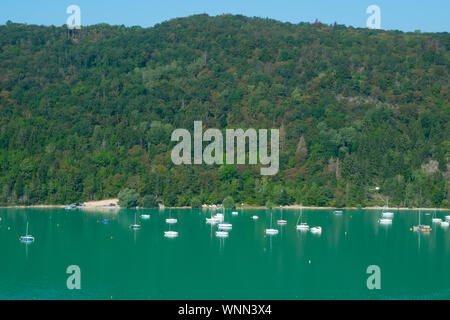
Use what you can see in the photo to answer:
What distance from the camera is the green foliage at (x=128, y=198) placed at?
5084 inches

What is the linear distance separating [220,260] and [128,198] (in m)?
60.4

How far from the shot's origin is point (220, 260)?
71.9 m

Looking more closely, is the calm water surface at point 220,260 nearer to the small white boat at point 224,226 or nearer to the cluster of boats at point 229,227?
the cluster of boats at point 229,227

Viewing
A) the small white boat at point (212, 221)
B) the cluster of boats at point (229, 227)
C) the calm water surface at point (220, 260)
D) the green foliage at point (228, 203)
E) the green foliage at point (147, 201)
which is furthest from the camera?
the green foliage at point (147, 201)

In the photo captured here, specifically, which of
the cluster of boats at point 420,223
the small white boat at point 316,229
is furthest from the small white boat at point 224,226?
the cluster of boats at point 420,223

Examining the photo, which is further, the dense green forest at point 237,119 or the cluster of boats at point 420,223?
the dense green forest at point 237,119

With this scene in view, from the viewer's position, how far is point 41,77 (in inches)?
7151

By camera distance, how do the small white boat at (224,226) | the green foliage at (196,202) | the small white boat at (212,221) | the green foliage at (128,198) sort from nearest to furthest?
the small white boat at (224,226) → the small white boat at (212,221) → the green foliage at (128,198) → the green foliage at (196,202)

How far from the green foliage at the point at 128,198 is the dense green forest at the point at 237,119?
8.67 ft

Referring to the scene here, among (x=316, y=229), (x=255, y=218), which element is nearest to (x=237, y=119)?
(x=255, y=218)

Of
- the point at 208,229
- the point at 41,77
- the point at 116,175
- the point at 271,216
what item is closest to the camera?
Answer: the point at 208,229

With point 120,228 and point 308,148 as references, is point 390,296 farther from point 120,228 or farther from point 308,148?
point 308,148

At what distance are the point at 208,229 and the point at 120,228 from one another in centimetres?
1374

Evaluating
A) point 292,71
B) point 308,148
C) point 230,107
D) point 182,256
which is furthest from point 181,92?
point 182,256
